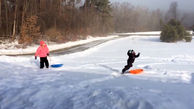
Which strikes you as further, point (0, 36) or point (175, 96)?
point (0, 36)

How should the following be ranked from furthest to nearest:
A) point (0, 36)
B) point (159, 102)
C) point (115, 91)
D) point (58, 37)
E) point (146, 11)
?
point (146, 11)
point (58, 37)
point (0, 36)
point (115, 91)
point (159, 102)

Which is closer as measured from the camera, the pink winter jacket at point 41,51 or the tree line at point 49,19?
the pink winter jacket at point 41,51

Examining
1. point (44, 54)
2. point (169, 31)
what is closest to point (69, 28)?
point (169, 31)

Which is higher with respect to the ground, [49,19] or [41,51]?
[49,19]

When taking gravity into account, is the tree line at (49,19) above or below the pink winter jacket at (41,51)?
above

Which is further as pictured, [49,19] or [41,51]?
[49,19]

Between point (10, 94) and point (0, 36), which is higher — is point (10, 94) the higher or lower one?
the lower one

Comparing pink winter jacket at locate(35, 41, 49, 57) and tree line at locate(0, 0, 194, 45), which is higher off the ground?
tree line at locate(0, 0, 194, 45)

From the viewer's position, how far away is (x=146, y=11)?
393 feet

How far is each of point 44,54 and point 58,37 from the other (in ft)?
66.7

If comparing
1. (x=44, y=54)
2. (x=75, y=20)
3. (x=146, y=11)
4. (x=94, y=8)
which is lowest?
(x=44, y=54)

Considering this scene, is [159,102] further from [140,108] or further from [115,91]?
[115,91]

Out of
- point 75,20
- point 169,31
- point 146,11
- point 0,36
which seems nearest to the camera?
point 0,36

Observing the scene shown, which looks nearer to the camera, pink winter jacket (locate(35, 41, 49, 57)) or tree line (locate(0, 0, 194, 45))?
pink winter jacket (locate(35, 41, 49, 57))
